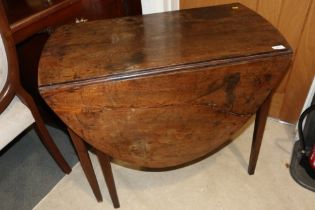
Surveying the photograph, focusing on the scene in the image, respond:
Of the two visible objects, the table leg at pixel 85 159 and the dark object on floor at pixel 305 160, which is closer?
the table leg at pixel 85 159

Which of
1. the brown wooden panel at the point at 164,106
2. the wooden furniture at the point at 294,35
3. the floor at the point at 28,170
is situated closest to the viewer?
the brown wooden panel at the point at 164,106

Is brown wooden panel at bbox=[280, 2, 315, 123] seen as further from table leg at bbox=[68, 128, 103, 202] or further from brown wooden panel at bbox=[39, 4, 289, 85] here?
table leg at bbox=[68, 128, 103, 202]

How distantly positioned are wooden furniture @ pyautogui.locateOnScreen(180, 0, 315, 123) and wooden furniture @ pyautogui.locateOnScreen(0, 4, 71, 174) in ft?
3.01

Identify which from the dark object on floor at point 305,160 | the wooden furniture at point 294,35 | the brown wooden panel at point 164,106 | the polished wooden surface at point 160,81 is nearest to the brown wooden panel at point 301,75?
the wooden furniture at point 294,35

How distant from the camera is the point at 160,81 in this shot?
0.89m

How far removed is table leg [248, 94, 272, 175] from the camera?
3.70 feet

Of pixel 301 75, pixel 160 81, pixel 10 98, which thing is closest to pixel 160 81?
pixel 160 81

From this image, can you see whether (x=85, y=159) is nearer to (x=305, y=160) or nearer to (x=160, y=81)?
(x=160, y=81)

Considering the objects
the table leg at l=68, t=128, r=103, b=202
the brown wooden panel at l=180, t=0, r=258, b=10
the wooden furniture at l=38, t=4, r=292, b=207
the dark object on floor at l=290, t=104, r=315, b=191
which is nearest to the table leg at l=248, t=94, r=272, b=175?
the wooden furniture at l=38, t=4, r=292, b=207

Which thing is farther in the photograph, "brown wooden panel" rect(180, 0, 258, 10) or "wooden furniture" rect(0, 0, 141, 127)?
"brown wooden panel" rect(180, 0, 258, 10)

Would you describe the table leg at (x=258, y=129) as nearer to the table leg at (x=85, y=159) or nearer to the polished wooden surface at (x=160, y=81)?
the polished wooden surface at (x=160, y=81)

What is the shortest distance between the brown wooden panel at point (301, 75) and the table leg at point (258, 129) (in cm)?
42

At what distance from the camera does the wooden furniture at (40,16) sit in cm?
114

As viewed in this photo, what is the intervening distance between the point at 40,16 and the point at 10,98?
0.35m
